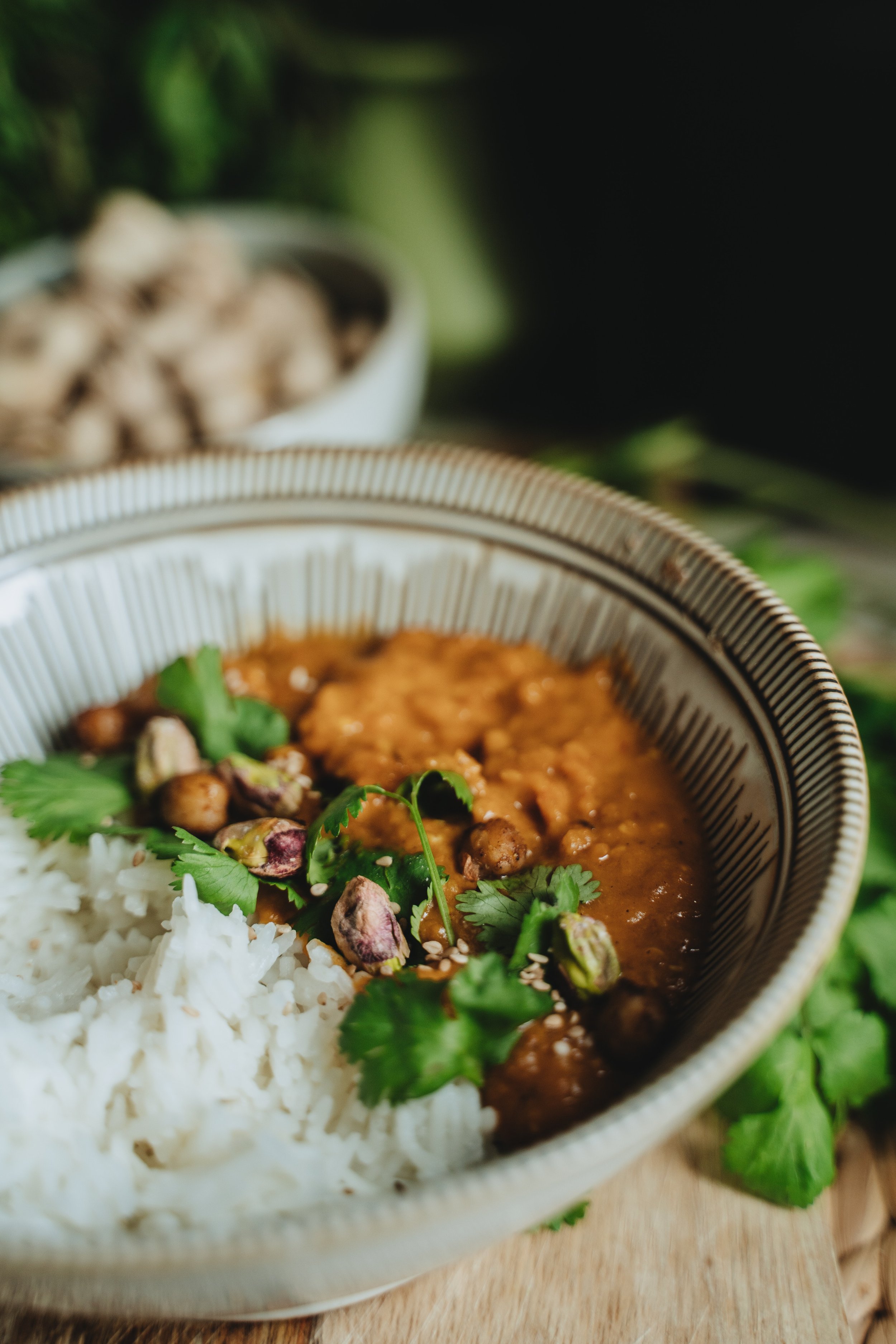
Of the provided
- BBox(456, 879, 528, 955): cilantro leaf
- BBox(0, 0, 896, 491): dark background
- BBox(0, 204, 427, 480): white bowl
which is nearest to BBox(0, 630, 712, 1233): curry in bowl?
BBox(456, 879, 528, 955): cilantro leaf

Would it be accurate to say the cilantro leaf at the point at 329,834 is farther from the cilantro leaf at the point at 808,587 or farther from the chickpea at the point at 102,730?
the cilantro leaf at the point at 808,587

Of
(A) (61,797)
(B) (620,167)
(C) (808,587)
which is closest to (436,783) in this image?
(A) (61,797)

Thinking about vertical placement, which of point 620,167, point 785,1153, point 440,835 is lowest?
point 785,1153

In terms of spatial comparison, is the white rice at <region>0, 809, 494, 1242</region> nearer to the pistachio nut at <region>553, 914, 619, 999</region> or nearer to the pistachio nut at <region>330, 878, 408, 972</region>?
the pistachio nut at <region>330, 878, 408, 972</region>

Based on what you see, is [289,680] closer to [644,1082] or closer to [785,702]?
[785,702]

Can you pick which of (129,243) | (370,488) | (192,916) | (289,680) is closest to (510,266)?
(129,243)

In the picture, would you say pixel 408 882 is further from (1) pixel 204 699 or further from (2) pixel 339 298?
(2) pixel 339 298

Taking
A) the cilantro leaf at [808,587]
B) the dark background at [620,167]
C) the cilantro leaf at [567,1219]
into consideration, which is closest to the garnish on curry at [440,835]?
the cilantro leaf at [567,1219]
